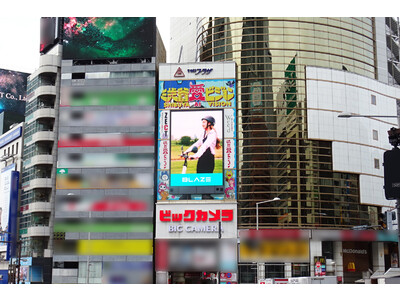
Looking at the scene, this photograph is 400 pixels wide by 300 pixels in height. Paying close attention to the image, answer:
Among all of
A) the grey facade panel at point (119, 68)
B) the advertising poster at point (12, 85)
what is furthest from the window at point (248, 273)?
the advertising poster at point (12, 85)

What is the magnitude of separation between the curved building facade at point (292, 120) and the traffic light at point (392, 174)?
4842 centimetres

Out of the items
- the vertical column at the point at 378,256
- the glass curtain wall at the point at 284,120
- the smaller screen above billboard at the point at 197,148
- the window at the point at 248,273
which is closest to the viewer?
the window at the point at 248,273

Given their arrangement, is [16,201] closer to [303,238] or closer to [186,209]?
[186,209]

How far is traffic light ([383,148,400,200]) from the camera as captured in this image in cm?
2588

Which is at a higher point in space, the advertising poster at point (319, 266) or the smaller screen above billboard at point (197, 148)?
the smaller screen above billboard at point (197, 148)

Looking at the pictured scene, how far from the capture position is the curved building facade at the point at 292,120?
75375 millimetres

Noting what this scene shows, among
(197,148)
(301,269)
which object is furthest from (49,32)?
(301,269)

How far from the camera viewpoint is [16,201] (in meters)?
93.1

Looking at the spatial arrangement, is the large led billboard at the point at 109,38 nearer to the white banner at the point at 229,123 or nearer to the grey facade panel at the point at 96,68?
the grey facade panel at the point at 96,68

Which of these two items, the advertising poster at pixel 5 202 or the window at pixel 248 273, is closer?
the window at pixel 248 273

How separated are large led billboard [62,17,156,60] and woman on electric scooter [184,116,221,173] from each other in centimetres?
1236

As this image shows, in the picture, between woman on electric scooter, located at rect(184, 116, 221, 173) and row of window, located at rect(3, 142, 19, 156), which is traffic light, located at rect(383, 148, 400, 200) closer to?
woman on electric scooter, located at rect(184, 116, 221, 173)

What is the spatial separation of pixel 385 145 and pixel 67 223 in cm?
4363

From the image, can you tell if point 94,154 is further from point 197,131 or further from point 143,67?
point 197,131
